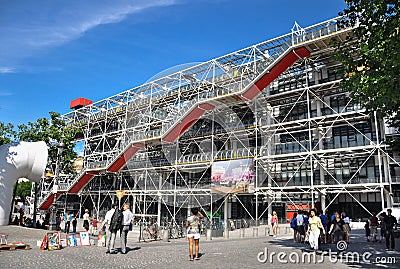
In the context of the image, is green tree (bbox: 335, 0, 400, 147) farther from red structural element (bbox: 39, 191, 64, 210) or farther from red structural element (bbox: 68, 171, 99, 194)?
red structural element (bbox: 39, 191, 64, 210)

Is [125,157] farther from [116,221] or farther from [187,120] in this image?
[116,221]

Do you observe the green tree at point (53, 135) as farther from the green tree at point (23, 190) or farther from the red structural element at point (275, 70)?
the green tree at point (23, 190)

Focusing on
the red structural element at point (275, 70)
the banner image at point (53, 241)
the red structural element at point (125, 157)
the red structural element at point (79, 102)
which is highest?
the red structural element at point (79, 102)

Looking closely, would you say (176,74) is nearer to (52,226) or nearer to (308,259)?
(52,226)

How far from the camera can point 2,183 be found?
582 inches

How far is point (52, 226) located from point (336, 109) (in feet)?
58.9

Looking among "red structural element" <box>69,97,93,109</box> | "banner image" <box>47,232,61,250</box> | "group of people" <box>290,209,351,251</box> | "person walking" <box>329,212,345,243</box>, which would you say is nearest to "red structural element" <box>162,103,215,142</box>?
"group of people" <box>290,209,351,251</box>

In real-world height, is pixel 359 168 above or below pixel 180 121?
below

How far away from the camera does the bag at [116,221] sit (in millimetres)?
9439

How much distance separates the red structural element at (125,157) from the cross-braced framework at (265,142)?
0.26 ft

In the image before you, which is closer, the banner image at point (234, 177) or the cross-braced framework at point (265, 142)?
the cross-braced framework at point (265, 142)

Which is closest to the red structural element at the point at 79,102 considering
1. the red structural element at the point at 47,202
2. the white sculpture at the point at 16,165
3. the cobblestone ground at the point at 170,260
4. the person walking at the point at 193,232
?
the red structural element at the point at 47,202

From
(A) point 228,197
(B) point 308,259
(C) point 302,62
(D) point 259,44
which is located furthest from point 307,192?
(B) point 308,259

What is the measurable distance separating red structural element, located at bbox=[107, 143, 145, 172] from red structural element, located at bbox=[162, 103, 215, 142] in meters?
2.60
